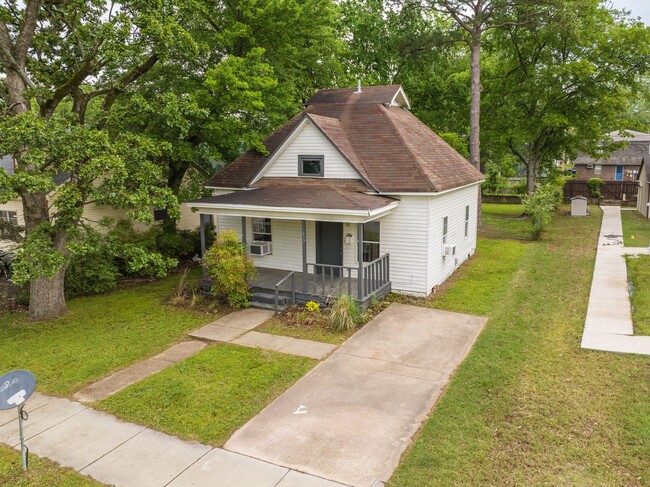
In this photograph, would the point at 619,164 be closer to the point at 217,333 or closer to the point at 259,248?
the point at 259,248

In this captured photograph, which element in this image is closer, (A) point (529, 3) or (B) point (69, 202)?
(B) point (69, 202)

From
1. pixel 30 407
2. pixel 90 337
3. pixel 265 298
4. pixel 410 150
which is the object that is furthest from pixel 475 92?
pixel 30 407

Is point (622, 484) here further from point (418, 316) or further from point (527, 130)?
point (527, 130)

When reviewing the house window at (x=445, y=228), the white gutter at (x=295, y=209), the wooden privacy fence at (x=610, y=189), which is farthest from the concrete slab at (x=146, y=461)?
the wooden privacy fence at (x=610, y=189)

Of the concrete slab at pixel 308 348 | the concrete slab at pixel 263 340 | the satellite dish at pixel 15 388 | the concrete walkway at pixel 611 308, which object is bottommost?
the concrete slab at pixel 308 348

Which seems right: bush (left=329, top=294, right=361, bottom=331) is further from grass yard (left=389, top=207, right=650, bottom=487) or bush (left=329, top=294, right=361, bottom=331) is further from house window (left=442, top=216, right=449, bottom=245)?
house window (left=442, top=216, right=449, bottom=245)

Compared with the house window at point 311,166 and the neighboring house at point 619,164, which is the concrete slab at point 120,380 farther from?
the neighboring house at point 619,164

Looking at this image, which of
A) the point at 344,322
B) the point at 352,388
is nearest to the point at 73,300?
the point at 344,322
